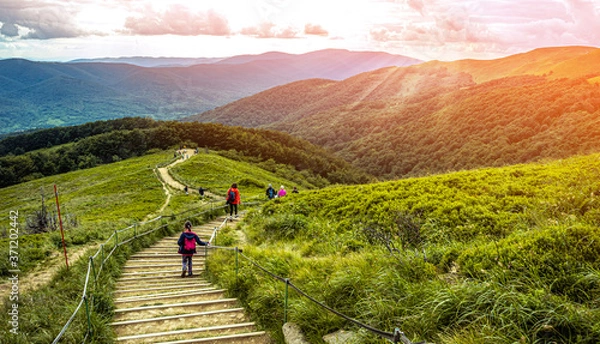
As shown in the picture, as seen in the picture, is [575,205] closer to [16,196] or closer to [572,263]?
[572,263]

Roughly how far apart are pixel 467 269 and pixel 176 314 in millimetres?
5313

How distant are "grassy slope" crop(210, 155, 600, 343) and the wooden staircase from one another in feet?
1.51

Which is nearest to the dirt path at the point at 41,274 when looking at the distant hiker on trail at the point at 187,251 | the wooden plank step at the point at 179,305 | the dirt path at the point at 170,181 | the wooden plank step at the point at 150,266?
the wooden plank step at the point at 150,266

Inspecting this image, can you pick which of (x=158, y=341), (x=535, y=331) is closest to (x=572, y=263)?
(x=535, y=331)

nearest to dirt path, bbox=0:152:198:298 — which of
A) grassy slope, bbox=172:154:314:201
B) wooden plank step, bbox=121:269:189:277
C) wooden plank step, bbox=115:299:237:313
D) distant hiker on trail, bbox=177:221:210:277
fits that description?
wooden plank step, bbox=121:269:189:277

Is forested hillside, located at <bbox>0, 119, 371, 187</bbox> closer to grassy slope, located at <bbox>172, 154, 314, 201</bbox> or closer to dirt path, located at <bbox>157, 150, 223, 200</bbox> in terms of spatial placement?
grassy slope, located at <bbox>172, 154, 314, 201</bbox>

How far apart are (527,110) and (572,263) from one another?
14269 cm

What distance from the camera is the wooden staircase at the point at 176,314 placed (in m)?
5.54

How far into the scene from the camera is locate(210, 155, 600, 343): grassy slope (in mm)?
3881

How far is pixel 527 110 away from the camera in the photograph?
122 m

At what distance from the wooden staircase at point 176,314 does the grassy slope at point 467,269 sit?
1.51 ft

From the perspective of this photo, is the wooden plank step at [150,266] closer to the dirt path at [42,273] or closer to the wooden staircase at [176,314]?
the wooden staircase at [176,314]

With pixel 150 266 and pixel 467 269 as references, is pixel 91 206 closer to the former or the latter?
pixel 150 266

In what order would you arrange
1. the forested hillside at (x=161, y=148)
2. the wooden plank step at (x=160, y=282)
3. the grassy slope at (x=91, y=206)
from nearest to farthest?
the wooden plank step at (x=160, y=282) → the grassy slope at (x=91, y=206) → the forested hillside at (x=161, y=148)
